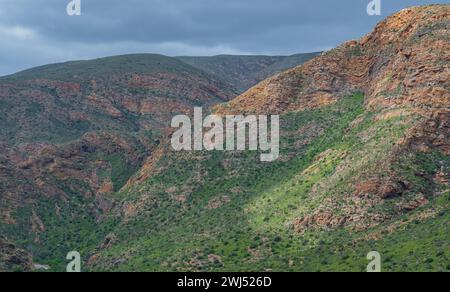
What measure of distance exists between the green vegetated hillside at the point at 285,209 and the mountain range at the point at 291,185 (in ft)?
Result: 0.74

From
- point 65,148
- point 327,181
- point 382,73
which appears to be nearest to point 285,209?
point 327,181

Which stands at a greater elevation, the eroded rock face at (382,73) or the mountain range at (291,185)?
the eroded rock face at (382,73)

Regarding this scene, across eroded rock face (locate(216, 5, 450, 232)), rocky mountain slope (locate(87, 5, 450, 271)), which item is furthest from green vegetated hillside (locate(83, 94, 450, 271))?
eroded rock face (locate(216, 5, 450, 232))

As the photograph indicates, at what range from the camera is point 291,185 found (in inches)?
3595

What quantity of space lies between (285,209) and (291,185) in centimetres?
581

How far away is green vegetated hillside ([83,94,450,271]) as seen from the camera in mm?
72375

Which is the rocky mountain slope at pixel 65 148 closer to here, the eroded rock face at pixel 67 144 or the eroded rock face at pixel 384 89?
the eroded rock face at pixel 67 144

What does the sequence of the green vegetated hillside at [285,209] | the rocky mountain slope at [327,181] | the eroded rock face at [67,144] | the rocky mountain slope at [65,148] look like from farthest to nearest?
the eroded rock face at [67,144] → the rocky mountain slope at [65,148] → the rocky mountain slope at [327,181] → the green vegetated hillside at [285,209]

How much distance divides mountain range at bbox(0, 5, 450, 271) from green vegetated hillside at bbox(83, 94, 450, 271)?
224 mm

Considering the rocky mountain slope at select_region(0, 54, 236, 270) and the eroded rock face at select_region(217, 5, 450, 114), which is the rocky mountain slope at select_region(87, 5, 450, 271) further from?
the rocky mountain slope at select_region(0, 54, 236, 270)

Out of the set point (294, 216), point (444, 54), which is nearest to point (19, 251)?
point (294, 216)

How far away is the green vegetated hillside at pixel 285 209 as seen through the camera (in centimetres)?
7238

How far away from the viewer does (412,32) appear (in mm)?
100500

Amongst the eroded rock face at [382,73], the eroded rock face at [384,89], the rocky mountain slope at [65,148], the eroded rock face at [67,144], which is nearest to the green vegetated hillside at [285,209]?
the eroded rock face at [384,89]
